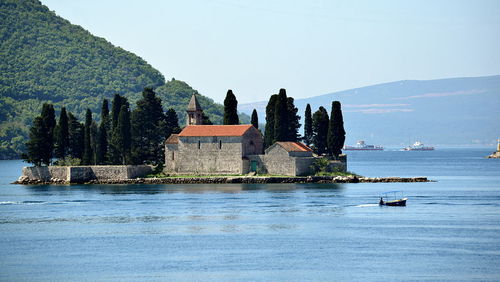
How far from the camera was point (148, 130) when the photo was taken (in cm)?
9938

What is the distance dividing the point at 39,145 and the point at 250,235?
4969 cm

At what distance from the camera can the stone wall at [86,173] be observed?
311ft

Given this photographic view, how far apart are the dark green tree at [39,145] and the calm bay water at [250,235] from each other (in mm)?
13365

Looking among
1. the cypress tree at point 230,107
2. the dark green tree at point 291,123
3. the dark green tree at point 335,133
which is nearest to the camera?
the dark green tree at point 335,133

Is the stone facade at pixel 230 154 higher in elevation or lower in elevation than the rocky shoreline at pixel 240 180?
higher

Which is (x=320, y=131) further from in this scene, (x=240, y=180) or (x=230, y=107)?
(x=240, y=180)

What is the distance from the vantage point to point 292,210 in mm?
67312

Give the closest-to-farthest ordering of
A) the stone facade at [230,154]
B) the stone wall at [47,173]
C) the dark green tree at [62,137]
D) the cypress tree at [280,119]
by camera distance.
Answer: the stone facade at [230,154], the cypress tree at [280,119], the stone wall at [47,173], the dark green tree at [62,137]

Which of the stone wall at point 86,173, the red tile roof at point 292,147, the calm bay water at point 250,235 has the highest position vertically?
the red tile roof at point 292,147

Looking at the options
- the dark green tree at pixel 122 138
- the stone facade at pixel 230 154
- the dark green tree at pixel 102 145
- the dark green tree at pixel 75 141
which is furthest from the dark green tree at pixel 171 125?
the dark green tree at pixel 75 141

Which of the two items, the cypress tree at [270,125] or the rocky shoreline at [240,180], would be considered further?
the cypress tree at [270,125]

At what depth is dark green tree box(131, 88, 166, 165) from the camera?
3868 inches

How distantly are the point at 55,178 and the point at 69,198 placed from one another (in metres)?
17.4

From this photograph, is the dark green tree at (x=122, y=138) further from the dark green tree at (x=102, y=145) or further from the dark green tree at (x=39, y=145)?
the dark green tree at (x=39, y=145)
